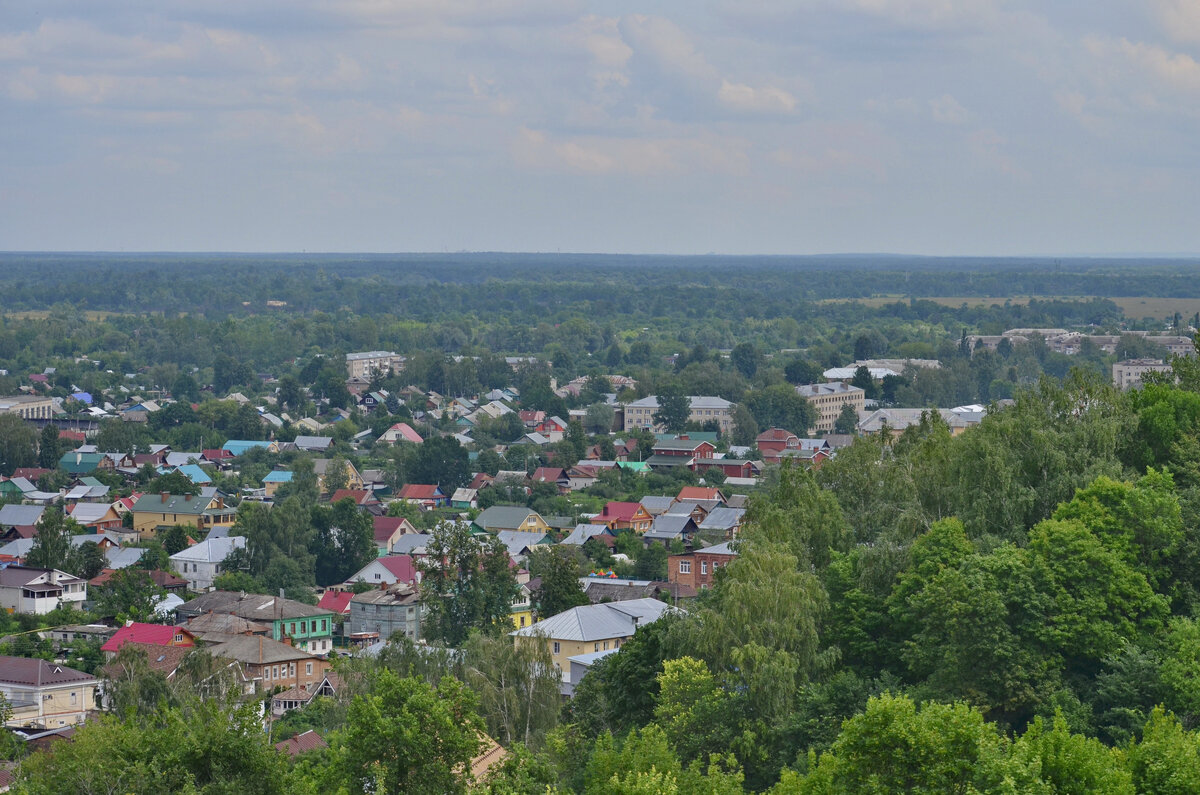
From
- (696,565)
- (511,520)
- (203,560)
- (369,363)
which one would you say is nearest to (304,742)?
(696,565)

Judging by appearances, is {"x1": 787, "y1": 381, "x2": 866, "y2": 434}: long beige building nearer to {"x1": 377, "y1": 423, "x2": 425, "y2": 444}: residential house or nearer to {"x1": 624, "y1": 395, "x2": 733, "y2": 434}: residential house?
{"x1": 624, "y1": 395, "x2": 733, "y2": 434}: residential house

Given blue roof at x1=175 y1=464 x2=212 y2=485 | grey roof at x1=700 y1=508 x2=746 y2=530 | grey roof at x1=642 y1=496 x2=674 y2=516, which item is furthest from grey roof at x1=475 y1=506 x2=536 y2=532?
blue roof at x1=175 y1=464 x2=212 y2=485

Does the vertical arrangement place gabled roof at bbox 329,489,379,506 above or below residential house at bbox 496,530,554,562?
below

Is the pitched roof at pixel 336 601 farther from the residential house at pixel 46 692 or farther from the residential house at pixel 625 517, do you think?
the residential house at pixel 625 517

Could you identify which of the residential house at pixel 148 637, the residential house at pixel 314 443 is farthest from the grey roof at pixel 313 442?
the residential house at pixel 148 637

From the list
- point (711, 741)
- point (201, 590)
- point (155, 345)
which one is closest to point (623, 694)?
point (711, 741)
